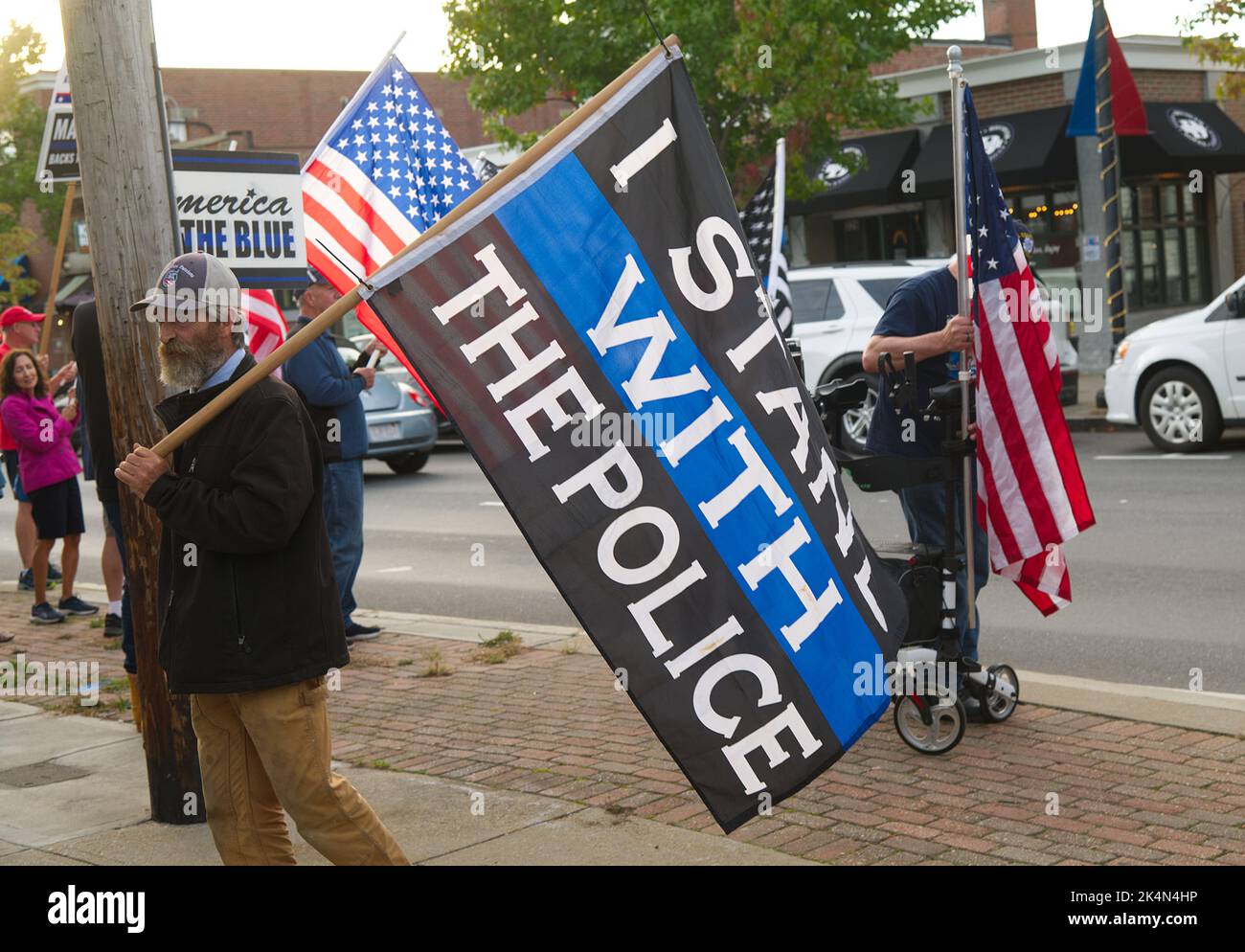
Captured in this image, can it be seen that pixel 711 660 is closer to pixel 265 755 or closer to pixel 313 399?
pixel 265 755

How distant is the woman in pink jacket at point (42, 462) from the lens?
1015cm

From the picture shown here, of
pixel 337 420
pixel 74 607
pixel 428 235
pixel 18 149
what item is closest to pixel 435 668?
pixel 337 420

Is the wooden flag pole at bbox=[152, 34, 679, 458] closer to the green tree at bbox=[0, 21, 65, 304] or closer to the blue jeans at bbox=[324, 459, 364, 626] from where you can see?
the blue jeans at bbox=[324, 459, 364, 626]

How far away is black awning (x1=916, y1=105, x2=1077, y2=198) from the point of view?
25.8m

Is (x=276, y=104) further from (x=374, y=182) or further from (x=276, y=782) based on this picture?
(x=276, y=782)

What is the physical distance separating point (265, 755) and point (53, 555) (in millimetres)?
10803

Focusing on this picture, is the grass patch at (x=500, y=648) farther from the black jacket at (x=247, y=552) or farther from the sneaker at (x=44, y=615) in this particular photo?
the black jacket at (x=247, y=552)

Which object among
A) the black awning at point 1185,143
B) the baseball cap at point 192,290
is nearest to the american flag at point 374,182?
the baseball cap at point 192,290

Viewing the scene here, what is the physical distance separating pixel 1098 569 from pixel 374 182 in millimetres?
5187

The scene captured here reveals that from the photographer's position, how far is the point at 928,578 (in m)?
5.84

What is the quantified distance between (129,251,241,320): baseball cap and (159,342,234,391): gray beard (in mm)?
89

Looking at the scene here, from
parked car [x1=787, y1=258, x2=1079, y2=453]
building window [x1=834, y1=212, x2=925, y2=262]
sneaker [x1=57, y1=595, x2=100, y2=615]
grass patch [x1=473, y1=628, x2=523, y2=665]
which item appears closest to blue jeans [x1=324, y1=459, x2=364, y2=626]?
grass patch [x1=473, y1=628, x2=523, y2=665]

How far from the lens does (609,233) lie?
3.73m
